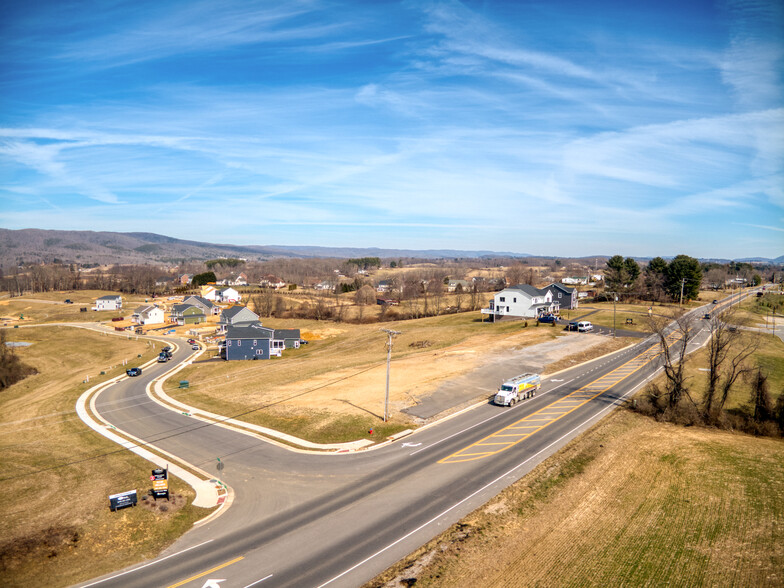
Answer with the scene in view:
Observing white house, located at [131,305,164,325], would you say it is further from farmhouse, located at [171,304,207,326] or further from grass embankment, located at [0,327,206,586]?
grass embankment, located at [0,327,206,586]

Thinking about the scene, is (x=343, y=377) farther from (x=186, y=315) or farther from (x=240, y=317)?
(x=186, y=315)

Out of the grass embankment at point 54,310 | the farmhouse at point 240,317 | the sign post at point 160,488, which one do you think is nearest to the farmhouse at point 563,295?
the farmhouse at point 240,317

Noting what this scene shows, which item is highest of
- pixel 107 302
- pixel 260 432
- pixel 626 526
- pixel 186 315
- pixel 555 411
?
pixel 555 411

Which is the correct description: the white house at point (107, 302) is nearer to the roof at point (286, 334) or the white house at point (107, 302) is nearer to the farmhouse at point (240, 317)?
the farmhouse at point (240, 317)

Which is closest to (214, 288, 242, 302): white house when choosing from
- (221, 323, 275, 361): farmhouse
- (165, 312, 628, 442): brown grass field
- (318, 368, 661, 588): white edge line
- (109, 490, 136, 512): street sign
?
(165, 312, 628, 442): brown grass field

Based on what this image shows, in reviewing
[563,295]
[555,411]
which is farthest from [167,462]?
[563,295]

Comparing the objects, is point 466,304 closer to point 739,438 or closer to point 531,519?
point 739,438
